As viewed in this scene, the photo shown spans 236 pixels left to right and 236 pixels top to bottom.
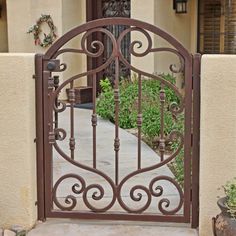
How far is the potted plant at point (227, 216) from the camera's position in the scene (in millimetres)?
3352

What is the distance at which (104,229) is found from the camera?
3.99 m

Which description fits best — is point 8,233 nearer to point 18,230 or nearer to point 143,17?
point 18,230

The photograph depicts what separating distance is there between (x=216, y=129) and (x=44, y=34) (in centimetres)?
755

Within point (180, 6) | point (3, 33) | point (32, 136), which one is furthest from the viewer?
point (3, 33)

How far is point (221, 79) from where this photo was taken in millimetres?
3678

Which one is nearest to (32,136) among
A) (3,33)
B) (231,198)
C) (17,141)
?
(17,141)

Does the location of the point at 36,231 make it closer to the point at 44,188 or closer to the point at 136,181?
the point at 44,188

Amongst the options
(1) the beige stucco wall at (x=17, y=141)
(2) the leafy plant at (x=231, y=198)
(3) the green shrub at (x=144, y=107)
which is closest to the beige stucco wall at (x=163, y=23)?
(3) the green shrub at (x=144, y=107)

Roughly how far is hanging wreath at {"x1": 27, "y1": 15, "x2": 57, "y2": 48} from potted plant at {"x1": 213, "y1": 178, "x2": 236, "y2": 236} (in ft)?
25.1

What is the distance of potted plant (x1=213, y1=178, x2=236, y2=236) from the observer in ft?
11.0

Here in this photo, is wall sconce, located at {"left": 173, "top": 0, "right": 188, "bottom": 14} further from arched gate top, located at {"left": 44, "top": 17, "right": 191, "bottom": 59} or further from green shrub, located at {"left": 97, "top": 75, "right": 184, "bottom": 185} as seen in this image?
arched gate top, located at {"left": 44, "top": 17, "right": 191, "bottom": 59}

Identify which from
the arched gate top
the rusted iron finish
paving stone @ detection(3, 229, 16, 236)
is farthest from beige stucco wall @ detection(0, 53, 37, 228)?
the rusted iron finish

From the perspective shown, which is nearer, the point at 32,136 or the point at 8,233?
the point at 8,233

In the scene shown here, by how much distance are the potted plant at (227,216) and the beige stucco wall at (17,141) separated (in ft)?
4.74
